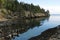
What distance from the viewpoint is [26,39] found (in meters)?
47.7

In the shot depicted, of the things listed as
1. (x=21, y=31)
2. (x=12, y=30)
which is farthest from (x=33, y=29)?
(x=12, y=30)

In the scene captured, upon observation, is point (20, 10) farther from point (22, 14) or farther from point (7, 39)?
point (7, 39)

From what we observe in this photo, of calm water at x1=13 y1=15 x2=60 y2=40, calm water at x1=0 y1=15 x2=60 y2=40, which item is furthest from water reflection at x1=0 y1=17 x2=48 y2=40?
calm water at x1=13 y1=15 x2=60 y2=40

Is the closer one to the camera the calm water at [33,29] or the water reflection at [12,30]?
the water reflection at [12,30]

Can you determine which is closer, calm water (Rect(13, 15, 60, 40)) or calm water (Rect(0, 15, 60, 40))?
calm water (Rect(0, 15, 60, 40))

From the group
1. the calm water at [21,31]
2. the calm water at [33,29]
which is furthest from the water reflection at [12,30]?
the calm water at [33,29]

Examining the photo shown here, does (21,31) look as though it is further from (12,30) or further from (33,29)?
(33,29)

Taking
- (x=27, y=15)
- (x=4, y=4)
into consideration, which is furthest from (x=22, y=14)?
(x=4, y=4)

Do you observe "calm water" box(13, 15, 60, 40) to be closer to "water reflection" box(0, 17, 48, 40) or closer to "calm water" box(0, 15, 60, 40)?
"calm water" box(0, 15, 60, 40)

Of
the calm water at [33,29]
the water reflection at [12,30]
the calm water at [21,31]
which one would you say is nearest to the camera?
the water reflection at [12,30]

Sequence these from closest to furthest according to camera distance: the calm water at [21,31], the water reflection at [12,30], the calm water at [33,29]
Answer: the water reflection at [12,30] < the calm water at [21,31] < the calm water at [33,29]

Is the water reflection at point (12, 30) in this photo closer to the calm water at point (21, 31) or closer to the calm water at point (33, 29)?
the calm water at point (21, 31)

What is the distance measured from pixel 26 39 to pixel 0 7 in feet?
308

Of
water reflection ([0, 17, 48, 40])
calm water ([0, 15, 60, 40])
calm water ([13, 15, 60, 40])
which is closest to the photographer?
water reflection ([0, 17, 48, 40])
